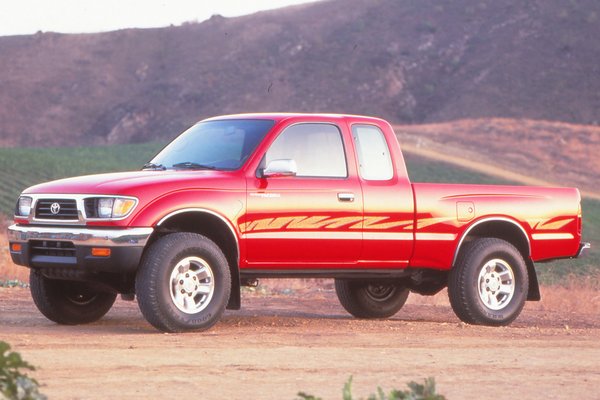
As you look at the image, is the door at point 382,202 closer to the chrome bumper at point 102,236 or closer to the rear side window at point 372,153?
the rear side window at point 372,153

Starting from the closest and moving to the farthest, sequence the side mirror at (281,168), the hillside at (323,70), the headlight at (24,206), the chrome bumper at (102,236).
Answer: the chrome bumper at (102,236) < the side mirror at (281,168) < the headlight at (24,206) < the hillside at (323,70)

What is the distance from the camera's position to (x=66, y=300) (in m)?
12.3

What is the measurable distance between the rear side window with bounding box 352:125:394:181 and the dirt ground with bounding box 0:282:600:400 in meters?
1.45

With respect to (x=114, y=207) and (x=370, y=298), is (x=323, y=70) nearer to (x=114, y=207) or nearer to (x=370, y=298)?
(x=370, y=298)

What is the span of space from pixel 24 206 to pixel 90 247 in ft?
3.54

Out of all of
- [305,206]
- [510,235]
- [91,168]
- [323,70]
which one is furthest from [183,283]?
[323,70]

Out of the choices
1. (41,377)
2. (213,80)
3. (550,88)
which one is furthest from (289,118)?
Answer: (213,80)

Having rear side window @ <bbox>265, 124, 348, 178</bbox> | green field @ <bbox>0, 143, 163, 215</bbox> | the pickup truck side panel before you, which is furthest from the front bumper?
green field @ <bbox>0, 143, 163, 215</bbox>

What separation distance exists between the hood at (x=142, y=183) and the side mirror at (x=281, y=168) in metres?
0.33

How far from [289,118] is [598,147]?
49997mm

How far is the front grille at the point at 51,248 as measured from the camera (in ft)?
36.2

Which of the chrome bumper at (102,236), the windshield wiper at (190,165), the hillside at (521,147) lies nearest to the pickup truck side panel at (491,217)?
the windshield wiper at (190,165)

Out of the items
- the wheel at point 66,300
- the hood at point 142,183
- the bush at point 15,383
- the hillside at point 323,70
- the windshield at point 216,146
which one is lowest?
the wheel at point 66,300

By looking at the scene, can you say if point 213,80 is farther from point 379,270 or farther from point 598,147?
point 379,270
